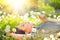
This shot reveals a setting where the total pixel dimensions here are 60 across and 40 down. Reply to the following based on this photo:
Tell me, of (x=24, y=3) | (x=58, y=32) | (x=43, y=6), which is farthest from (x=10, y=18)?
(x=58, y=32)

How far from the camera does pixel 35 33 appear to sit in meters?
1.35

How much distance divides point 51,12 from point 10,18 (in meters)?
0.38

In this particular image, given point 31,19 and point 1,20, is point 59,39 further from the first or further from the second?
point 1,20

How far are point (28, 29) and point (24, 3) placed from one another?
9.5 inches

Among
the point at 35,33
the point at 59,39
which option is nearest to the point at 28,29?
the point at 35,33

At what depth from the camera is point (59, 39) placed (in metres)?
1.35

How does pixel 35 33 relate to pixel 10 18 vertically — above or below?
below

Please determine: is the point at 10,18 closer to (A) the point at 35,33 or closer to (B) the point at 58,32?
(A) the point at 35,33

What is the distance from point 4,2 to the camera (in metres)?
1.40

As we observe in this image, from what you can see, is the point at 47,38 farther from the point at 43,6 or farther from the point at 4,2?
the point at 4,2

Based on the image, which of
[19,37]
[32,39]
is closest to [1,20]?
[19,37]

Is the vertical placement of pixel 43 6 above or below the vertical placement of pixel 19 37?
above

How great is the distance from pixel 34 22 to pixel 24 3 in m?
0.20

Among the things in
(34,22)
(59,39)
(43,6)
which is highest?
(43,6)
